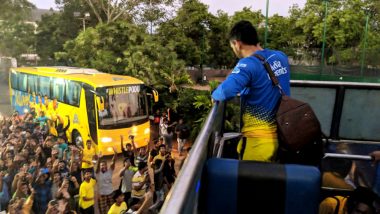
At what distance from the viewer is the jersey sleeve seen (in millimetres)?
1360

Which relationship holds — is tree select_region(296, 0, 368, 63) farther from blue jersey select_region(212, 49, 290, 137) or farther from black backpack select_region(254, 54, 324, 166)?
black backpack select_region(254, 54, 324, 166)

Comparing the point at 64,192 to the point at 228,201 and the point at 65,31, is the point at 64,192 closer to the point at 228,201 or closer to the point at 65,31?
the point at 228,201

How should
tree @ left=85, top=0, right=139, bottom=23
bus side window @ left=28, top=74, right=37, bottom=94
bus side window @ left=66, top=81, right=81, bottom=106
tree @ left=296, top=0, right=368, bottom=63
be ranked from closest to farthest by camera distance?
bus side window @ left=66, top=81, right=81, bottom=106
bus side window @ left=28, top=74, right=37, bottom=94
tree @ left=85, top=0, right=139, bottom=23
tree @ left=296, top=0, right=368, bottom=63

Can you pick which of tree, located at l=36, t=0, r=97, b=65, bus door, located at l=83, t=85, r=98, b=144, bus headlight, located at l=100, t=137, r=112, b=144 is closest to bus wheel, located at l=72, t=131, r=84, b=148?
bus door, located at l=83, t=85, r=98, b=144

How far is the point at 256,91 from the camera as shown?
5.01 feet

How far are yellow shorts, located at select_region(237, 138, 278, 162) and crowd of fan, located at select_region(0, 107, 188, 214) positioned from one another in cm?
410

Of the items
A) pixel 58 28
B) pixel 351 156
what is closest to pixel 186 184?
pixel 351 156

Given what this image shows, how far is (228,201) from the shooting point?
1165 mm

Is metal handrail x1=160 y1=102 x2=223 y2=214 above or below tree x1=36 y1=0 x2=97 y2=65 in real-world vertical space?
below

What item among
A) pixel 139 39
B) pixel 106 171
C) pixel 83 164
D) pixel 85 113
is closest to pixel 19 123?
pixel 85 113

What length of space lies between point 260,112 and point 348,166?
115 cm

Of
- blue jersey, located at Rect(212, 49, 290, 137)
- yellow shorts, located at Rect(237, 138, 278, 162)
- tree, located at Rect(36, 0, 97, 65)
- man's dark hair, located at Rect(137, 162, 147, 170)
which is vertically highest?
tree, located at Rect(36, 0, 97, 65)

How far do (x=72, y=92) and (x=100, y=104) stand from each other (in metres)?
1.12

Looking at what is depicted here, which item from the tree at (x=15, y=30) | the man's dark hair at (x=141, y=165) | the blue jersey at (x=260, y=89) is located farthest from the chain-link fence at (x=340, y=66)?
the blue jersey at (x=260, y=89)
